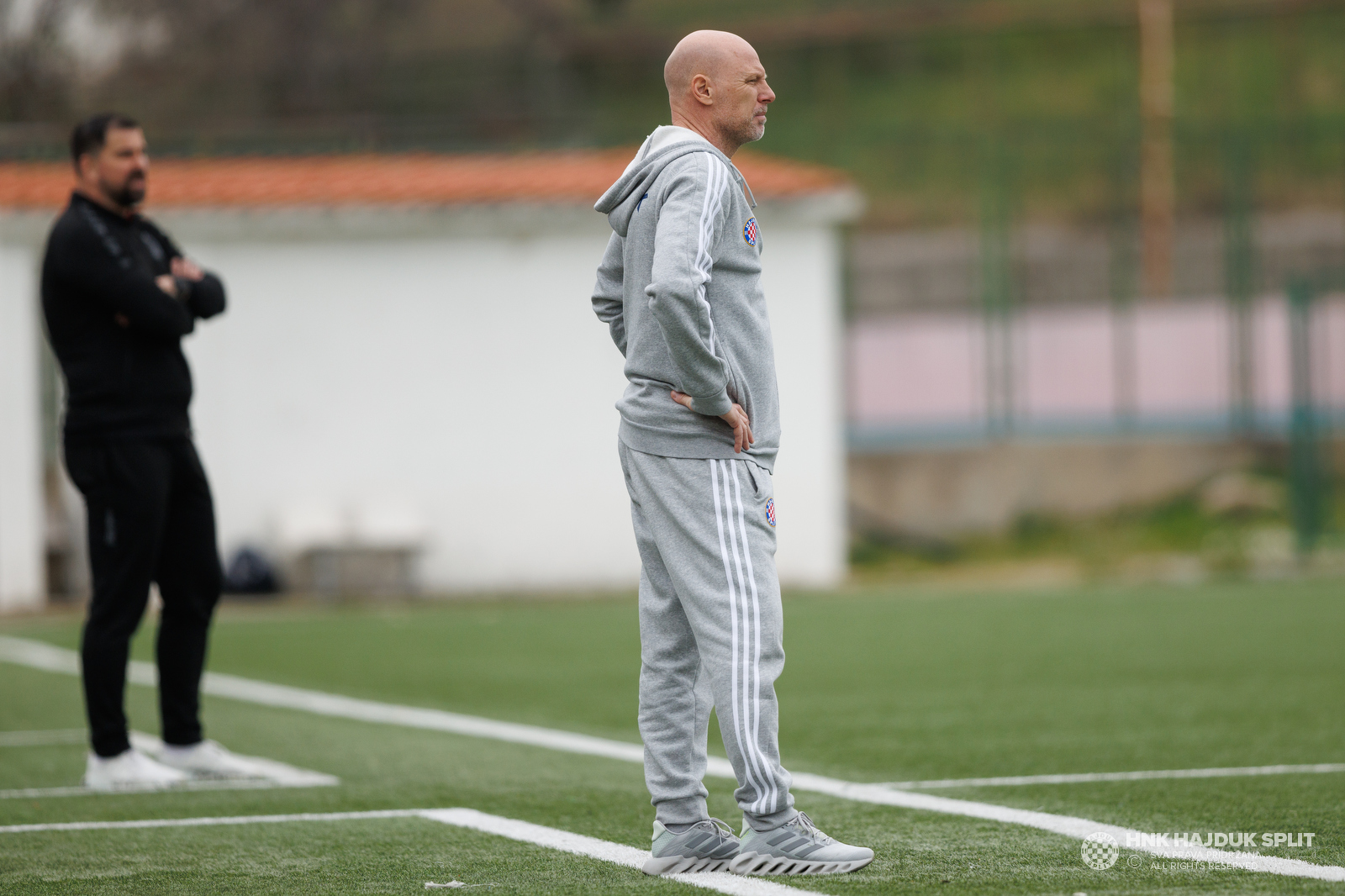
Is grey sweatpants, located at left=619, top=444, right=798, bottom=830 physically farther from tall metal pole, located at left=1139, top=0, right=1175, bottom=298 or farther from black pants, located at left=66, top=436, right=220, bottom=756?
tall metal pole, located at left=1139, top=0, right=1175, bottom=298

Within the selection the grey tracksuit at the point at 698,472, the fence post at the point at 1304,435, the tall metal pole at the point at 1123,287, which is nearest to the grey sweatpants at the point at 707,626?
the grey tracksuit at the point at 698,472

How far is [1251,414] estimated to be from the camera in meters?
18.3

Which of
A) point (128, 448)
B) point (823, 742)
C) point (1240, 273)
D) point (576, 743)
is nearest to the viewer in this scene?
point (128, 448)

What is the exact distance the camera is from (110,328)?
6.02 metres

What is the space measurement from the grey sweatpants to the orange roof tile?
37.7ft

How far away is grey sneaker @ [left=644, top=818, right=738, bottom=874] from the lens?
4.10 meters

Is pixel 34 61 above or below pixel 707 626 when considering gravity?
above

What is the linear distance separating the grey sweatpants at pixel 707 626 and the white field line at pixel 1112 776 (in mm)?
1380

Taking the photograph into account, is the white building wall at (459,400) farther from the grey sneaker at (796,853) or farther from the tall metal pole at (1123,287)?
the grey sneaker at (796,853)

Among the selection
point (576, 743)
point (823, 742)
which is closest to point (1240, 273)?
point (823, 742)

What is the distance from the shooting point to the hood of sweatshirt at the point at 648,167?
4113 millimetres

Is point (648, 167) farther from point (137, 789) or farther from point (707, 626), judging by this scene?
point (137, 789)

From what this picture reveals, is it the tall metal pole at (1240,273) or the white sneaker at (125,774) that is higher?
the tall metal pole at (1240,273)

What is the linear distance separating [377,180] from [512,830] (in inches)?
473
